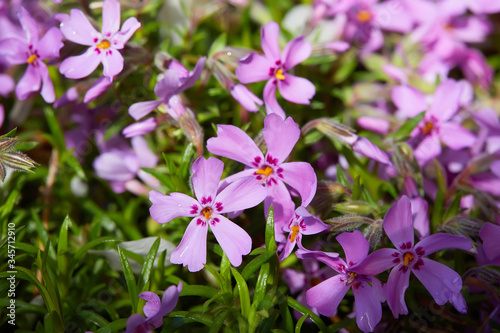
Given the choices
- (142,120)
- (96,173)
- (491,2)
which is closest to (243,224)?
(142,120)

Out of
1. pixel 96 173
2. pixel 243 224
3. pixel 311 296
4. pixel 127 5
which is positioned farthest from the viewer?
pixel 96 173

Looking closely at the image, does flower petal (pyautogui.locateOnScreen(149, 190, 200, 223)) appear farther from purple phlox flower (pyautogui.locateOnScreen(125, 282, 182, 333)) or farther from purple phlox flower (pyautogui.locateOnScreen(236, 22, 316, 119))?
purple phlox flower (pyautogui.locateOnScreen(236, 22, 316, 119))

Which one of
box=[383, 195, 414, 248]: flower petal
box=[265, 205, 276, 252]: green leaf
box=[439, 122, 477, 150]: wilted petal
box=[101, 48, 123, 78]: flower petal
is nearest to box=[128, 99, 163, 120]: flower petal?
box=[101, 48, 123, 78]: flower petal

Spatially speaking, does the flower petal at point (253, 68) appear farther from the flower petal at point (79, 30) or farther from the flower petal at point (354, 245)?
the flower petal at point (354, 245)

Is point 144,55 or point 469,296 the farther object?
point 144,55

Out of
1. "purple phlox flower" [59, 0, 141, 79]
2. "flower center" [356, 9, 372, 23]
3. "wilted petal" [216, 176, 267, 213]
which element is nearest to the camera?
"wilted petal" [216, 176, 267, 213]

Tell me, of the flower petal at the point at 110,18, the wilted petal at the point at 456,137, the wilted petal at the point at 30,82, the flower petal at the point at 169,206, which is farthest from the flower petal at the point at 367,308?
the wilted petal at the point at 30,82

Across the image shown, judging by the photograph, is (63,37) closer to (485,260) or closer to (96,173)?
(96,173)
